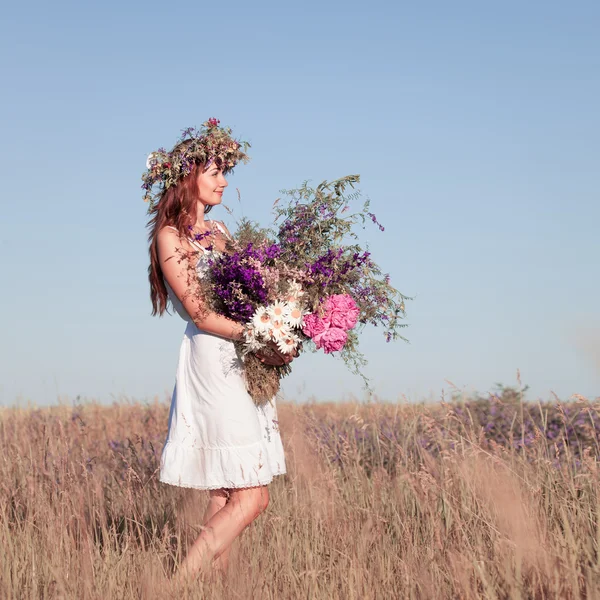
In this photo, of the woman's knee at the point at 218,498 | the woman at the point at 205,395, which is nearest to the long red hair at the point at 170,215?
the woman at the point at 205,395

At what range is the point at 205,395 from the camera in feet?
13.5

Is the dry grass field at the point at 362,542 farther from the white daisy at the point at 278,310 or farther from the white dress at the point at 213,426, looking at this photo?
the white daisy at the point at 278,310

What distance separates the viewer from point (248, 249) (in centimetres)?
385

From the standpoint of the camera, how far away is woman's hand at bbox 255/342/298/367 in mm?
3953

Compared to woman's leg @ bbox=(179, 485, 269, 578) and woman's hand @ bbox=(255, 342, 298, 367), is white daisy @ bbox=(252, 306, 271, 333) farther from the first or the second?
woman's leg @ bbox=(179, 485, 269, 578)

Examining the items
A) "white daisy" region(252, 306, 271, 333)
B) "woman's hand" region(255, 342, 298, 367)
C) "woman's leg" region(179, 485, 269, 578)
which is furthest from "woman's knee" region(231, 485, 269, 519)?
"white daisy" region(252, 306, 271, 333)

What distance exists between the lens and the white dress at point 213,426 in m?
4.03

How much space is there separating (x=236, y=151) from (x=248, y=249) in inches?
40.1

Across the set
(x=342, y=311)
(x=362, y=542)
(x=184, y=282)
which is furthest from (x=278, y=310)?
(x=362, y=542)

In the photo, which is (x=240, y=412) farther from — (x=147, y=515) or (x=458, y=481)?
(x=147, y=515)

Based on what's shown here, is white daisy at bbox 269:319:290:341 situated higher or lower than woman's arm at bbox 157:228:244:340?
lower

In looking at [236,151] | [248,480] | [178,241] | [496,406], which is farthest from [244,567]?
[496,406]

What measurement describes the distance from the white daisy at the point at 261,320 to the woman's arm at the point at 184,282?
6.5 inches

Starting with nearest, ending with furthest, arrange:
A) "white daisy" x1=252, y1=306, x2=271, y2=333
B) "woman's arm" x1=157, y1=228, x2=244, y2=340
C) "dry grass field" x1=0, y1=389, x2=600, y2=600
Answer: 1. "dry grass field" x1=0, y1=389, x2=600, y2=600
2. "white daisy" x1=252, y1=306, x2=271, y2=333
3. "woman's arm" x1=157, y1=228, x2=244, y2=340
